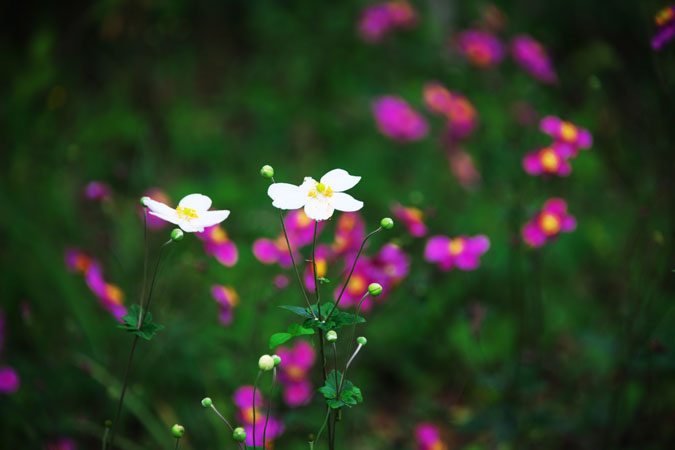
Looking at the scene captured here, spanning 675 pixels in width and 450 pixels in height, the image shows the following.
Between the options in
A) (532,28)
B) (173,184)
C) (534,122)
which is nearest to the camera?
(534,122)

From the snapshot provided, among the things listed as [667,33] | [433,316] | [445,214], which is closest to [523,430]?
[433,316]

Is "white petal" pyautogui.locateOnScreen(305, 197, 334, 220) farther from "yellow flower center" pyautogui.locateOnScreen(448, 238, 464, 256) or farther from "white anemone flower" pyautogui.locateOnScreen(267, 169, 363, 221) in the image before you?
"yellow flower center" pyautogui.locateOnScreen(448, 238, 464, 256)

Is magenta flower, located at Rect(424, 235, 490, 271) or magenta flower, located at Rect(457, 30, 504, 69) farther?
magenta flower, located at Rect(457, 30, 504, 69)

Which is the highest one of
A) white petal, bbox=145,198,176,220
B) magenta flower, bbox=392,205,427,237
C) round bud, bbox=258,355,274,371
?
magenta flower, bbox=392,205,427,237

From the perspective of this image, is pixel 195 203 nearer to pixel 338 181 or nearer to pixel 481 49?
pixel 338 181

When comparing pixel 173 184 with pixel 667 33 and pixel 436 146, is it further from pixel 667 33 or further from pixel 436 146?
pixel 667 33

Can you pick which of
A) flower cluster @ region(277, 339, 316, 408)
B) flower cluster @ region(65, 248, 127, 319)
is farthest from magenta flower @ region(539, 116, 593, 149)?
flower cluster @ region(65, 248, 127, 319)

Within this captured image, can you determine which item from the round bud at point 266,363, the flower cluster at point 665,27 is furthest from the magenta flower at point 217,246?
the flower cluster at point 665,27

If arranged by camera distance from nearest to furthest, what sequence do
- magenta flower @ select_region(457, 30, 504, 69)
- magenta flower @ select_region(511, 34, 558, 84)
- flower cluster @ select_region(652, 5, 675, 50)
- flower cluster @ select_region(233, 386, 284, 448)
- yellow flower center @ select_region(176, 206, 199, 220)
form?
yellow flower center @ select_region(176, 206, 199, 220), flower cluster @ select_region(652, 5, 675, 50), flower cluster @ select_region(233, 386, 284, 448), magenta flower @ select_region(511, 34, 558, 84), magenta flower @ select_region(457, 30, 504, 69)
